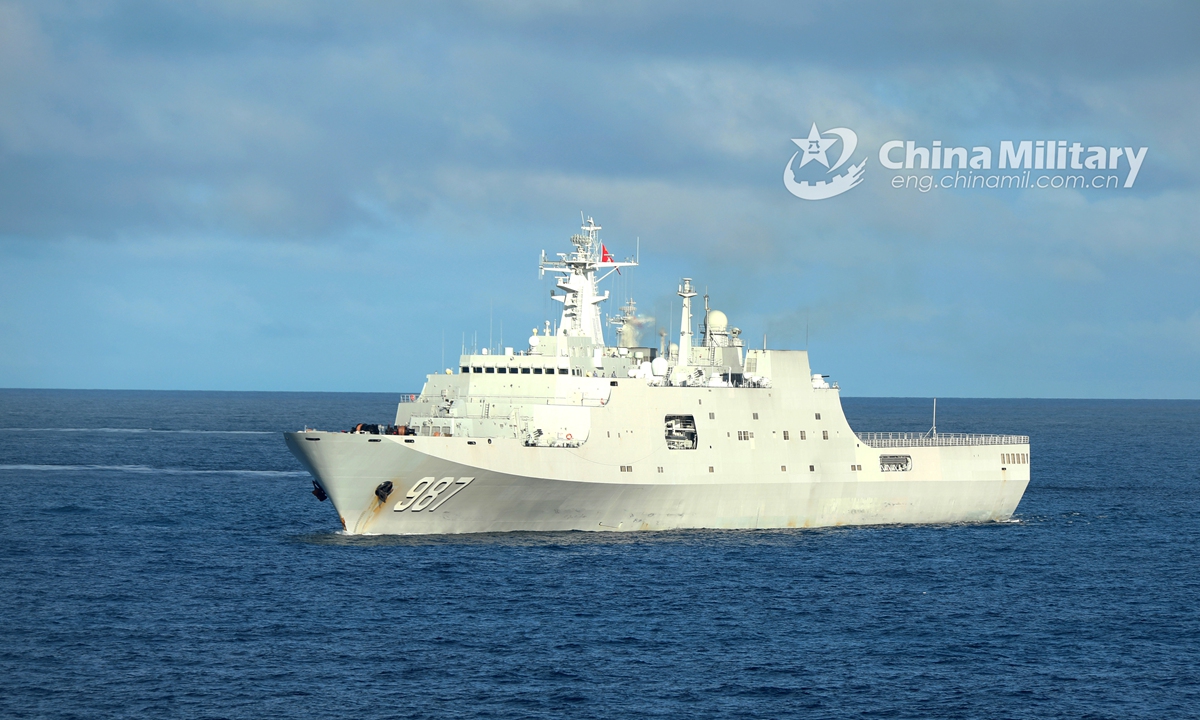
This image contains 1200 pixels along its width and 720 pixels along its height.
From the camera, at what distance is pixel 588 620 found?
27.1 m

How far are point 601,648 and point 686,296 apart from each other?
20.4 m

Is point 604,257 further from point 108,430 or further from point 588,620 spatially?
point 108,430

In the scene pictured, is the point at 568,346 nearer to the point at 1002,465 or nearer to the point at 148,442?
the point at 1002,465

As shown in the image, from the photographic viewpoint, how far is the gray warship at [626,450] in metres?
34.0

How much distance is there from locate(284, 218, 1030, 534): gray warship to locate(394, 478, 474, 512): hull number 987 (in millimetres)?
44

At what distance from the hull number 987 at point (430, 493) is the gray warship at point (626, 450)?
4cm

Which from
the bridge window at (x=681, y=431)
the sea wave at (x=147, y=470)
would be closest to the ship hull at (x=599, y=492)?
the bridge window at (x=681, y=431)

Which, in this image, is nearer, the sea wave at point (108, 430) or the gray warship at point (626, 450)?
the gray warship at point (626, 450)

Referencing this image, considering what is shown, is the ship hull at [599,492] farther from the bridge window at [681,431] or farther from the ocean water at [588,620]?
the bridge window at [681,431]

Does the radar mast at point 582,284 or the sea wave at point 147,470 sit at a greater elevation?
the radar mast at point 582,284

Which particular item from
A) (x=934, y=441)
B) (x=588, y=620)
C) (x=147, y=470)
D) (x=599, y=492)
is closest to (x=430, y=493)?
(x=599, y=492)

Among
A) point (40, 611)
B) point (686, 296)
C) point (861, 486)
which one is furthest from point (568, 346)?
point (40, 611)

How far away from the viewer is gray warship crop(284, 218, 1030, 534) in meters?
34.0

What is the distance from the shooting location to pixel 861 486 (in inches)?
1604
